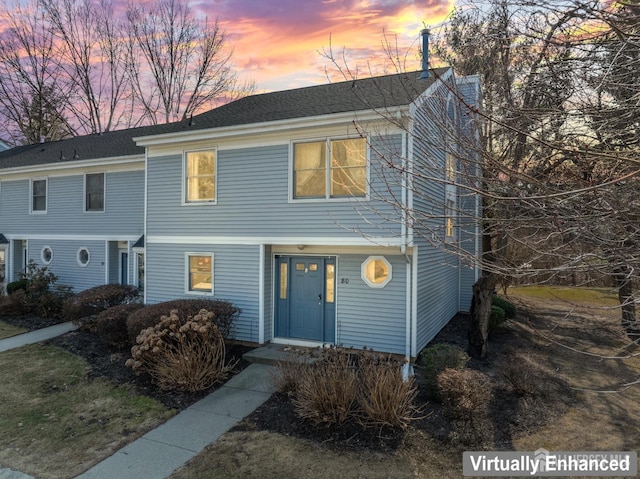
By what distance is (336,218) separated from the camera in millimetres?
8602

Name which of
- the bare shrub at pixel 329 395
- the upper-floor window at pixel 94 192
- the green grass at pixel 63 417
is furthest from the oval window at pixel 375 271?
the upper-floor window at pixel 94 192

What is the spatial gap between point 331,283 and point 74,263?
10603mm

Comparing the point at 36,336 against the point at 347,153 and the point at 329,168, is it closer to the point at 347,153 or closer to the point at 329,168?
the point at 329,168

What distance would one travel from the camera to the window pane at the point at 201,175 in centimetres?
1023

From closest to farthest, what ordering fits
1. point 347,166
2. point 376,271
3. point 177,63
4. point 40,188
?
point 347,166 → point 376,271 → point 40,188 → point 177,63

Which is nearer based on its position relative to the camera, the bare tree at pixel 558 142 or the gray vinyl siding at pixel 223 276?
the bare tree at pixel 558 142

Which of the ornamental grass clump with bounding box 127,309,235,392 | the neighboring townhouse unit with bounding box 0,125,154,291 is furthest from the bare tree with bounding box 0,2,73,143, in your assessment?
the ornamental grass clump with bounding box 127,309,235,392

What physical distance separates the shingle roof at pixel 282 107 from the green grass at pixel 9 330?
5.96 meters

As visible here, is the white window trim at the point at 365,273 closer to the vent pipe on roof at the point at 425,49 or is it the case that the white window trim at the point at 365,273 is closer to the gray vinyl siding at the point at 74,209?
the vent pipe on roof at the point at 425,49

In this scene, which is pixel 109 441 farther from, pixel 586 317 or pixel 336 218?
pixel 586 317

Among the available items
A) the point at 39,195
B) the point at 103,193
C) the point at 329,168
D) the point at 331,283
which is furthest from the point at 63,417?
the point at 39,195

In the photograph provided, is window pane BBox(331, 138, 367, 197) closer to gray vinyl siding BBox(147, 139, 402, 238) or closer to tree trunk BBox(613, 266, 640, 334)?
gray vinyl siding BBox(147, 139, 402, 238)

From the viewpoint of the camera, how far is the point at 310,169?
9.01 meters

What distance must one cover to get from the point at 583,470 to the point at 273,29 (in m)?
11.3
